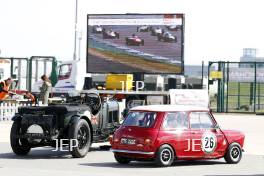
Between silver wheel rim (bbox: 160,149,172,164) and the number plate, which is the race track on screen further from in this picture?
silver wheel rim (bbox: 160,149,172,164)

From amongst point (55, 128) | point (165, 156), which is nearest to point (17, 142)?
point (55, 128)

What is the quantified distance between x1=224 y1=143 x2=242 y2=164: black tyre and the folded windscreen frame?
2719 cm

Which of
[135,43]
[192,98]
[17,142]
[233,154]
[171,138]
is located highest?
[135,43]

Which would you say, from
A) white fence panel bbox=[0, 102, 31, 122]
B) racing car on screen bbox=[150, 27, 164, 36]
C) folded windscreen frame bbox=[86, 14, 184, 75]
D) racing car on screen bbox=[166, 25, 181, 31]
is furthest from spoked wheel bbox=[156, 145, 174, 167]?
racing car on screen bbox=[150, 27, 164, 36]

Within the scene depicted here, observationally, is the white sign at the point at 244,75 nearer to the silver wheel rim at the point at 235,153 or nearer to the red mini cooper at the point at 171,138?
the silver wheel rim at the point at 235,153

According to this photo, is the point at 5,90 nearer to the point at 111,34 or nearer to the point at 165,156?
the point at 111,34

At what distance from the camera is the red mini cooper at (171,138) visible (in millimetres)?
Answer: 17484

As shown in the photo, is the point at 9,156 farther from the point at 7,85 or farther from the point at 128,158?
the point at 7,85

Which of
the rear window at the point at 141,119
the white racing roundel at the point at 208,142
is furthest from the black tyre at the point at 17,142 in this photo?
the white racing roundel at the point at 208,142

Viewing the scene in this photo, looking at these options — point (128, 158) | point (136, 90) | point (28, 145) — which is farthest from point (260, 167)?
point (136, 90)

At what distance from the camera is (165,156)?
17.5 meters

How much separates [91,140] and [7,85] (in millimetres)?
19541

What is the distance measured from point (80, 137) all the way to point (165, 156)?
3023 millimetres

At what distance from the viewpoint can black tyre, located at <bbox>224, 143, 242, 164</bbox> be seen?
18656 mm
